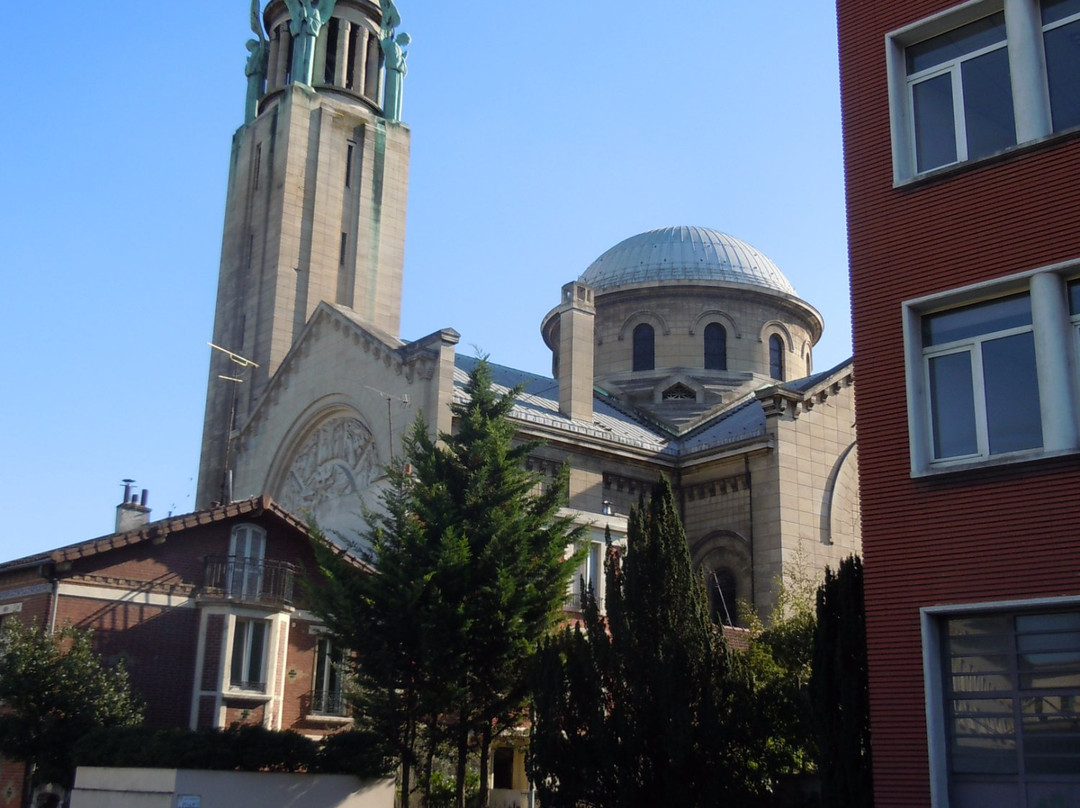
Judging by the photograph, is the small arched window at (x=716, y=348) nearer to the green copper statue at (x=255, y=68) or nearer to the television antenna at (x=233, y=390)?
the television antenna at (x=233, y=390)

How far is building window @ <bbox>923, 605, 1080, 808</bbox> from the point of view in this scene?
37.4 feet

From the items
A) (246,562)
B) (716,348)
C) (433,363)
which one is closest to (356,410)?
(433,363)

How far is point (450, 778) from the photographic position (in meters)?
24.1

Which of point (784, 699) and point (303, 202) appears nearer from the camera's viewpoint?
point (784, 699)

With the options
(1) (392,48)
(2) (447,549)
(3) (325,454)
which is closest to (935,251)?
(2) (447,549)

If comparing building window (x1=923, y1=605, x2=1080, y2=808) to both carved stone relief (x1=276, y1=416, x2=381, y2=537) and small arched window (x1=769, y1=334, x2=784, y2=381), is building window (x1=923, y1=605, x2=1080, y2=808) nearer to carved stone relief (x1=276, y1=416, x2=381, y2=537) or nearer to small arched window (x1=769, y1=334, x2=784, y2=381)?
carved stone relief (x1=276, y1=416, x2=381, y2=537)

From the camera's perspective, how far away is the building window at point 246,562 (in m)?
25.9

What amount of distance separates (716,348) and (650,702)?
33.7 meters

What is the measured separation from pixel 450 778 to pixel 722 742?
345 inches

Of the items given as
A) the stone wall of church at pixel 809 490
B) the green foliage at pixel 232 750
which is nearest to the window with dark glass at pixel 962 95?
the green foliage at pixel 232 750

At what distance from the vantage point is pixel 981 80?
13.4 metres

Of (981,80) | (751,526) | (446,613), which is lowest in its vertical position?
(446,613)

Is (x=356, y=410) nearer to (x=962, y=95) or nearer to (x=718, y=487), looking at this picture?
(x=718, y=487)

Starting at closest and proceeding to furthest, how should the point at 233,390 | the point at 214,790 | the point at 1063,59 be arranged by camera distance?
the point at 1063,59, the point at 214,790, the point at 233,390
